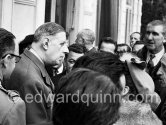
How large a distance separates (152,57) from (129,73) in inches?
78.8

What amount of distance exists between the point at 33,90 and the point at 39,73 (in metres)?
0.24

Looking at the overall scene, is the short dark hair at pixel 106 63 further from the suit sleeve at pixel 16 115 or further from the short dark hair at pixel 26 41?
the short dark hair at pixel 26 41

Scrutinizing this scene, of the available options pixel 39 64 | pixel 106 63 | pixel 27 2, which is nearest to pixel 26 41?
pixel 39 64

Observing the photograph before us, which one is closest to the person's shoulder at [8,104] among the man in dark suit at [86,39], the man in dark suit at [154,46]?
the man in dark suit at [154,46]

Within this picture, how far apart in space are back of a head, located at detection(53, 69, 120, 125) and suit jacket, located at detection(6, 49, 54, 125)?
1.47m

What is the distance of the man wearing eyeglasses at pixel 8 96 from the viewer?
2.77 meters

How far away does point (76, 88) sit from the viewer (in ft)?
5.92

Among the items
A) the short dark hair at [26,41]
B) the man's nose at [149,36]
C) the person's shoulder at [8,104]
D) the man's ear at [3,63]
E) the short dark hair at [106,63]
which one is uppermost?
the man's nose at [149,36]

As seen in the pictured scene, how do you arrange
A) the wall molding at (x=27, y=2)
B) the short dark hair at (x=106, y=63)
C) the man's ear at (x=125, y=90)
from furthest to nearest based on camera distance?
the wall molding at (x=27, y=2)
the man's ear at (x=125, y=90)
the short dark hair at (x=106, y=63)

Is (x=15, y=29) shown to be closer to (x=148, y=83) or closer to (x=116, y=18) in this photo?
(x=148, y=83)

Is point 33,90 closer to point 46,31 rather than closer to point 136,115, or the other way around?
point 46,31

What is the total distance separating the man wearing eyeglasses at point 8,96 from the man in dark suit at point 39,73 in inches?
8.1

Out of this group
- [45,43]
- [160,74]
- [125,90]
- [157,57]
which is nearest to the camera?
[125,90]

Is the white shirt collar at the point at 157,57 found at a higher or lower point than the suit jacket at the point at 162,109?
higher
